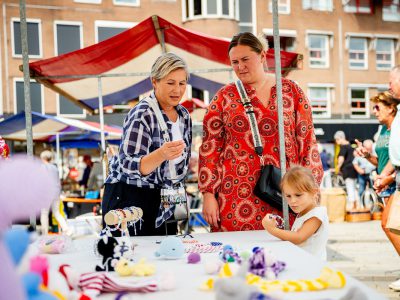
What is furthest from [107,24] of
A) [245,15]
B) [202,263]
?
[202,263]

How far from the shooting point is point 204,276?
121cm

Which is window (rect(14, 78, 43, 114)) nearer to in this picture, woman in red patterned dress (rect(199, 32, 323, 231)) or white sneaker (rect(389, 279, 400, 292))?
white sneaker (rect(389, 279, 400, 292))

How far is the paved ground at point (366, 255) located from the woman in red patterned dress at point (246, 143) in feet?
7.40

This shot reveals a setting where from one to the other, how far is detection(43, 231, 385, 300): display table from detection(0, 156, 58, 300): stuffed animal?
34 cm

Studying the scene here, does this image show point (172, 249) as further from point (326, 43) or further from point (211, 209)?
point (326, 43)

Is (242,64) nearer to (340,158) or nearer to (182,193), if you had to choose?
(182,193)

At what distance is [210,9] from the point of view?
20.1 metres

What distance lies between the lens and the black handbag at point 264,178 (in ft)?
6.62

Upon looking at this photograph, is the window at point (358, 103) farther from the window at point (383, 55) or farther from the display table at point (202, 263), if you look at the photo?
the display table at point (202, 263)

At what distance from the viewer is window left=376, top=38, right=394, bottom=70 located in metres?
23.7

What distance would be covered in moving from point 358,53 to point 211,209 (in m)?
23.2

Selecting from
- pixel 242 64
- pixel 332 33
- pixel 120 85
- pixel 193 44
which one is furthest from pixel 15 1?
pixel 242 64

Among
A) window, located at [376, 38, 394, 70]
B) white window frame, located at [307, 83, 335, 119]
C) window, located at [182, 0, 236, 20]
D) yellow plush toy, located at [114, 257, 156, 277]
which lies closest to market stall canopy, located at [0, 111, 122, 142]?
yellow plush toy, located at [114, 257, 156, 277]

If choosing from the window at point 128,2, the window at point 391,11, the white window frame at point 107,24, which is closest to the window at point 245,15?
the window at point 128,2
